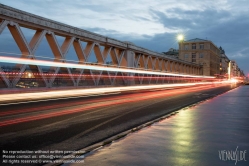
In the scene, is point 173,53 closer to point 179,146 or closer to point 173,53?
point 173,53

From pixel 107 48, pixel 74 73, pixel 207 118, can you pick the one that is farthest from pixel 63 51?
pixel 207 118

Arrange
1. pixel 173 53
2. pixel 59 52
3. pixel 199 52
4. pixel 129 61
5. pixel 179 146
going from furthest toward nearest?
pixel 173 53, pixel 199 52, pixel 129 61, pixel 59 52, pixel 179 146

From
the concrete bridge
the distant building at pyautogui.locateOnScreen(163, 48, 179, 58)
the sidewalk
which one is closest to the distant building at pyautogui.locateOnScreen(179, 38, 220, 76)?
the distant building at pyautogui.locateOnScreen(163, 48, 179, 58)

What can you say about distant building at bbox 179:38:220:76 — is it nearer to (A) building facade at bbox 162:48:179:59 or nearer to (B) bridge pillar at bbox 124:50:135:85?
(A) building facade at bbox 162:48:179:59

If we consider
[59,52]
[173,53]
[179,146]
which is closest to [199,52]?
[173,53]

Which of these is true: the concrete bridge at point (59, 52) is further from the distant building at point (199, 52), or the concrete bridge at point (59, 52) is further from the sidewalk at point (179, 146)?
the distant building at point (199, 52)

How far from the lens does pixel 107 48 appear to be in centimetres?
3753

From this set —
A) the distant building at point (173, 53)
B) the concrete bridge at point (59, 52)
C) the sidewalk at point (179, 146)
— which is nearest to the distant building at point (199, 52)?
the distant building at point (173, 53)

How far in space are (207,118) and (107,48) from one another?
93.8 feet

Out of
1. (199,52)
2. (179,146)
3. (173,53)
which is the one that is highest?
(173,53)

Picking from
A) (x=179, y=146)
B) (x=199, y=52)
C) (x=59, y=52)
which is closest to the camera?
(x=179, y=146)

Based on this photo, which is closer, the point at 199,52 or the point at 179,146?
the point at 179,146

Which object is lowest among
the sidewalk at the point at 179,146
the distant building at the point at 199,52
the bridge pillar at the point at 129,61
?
the sidewalk at the point at 179,146

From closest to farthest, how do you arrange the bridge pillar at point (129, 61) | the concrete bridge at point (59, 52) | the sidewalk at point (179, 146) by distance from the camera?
1. the sidewalk at point (179, 146)
2. the concrete bridge at point (59, 52)
3. the bridge pillar at point (129, 61)
